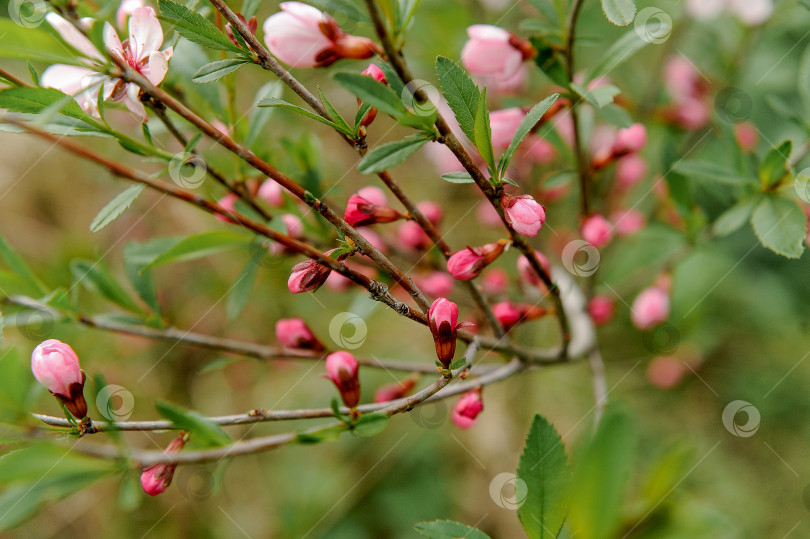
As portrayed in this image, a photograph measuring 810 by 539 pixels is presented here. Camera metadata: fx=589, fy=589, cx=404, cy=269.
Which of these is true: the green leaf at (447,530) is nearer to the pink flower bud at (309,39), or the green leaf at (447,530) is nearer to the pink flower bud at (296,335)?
the pink flower bud at (296,335)

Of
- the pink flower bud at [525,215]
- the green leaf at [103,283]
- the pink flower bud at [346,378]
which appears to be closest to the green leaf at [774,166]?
the pink flower bud at [525,215]

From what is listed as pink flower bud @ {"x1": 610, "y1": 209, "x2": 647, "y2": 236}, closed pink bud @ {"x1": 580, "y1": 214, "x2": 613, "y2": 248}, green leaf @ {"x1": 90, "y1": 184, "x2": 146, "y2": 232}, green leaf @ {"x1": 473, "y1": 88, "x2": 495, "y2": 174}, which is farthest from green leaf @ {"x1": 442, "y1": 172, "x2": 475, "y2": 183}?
pink flower bud @ {"x1": 610, "y1": 209, "x2": 647, "y2": 236}

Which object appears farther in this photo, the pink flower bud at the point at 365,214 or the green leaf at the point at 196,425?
the pink flower bud at the point at 365,214

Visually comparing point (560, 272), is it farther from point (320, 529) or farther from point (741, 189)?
point (320, 529)

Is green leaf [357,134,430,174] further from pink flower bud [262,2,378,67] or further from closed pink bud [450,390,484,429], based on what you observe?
closed pink bud [450,390,484,429]

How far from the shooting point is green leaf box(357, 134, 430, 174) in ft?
1.94

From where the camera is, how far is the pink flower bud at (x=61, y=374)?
71cm

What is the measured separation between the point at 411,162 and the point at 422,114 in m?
1.91

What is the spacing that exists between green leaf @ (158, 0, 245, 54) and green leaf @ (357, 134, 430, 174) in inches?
7.9

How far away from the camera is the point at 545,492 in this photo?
0.63m

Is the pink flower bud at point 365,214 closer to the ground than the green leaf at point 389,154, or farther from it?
closer to the ground

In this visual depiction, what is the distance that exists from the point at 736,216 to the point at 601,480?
26.8 inches

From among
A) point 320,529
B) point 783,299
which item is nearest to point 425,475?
point 320,529

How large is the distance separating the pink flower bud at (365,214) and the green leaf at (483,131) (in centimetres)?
18
